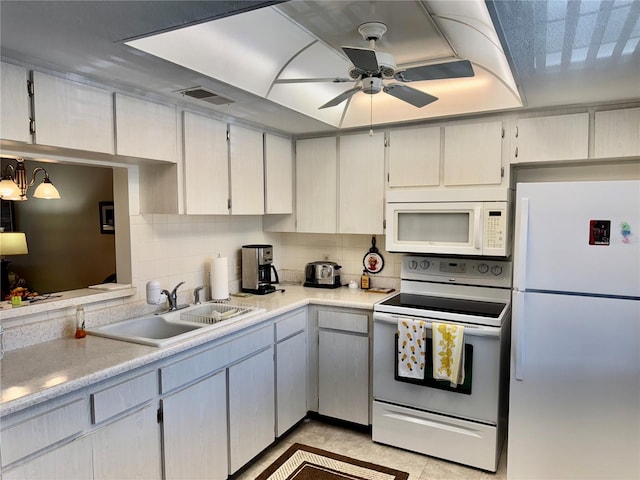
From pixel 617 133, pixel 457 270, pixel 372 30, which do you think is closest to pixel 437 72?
pixel 372 30

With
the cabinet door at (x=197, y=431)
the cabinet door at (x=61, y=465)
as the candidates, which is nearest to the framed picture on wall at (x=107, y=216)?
the cabinet door at (x=197, y=431)

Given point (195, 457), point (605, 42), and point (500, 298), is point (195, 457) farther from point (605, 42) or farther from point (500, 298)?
point (605, 42)

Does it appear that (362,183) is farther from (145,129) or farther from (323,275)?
(145,129)

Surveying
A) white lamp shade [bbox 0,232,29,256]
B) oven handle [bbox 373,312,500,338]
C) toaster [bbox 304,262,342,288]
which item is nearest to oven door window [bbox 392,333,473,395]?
oven handle [bbox 373,312,500,338]

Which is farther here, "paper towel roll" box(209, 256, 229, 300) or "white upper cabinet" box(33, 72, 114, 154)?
"paper towel roll" box(209, 256, 229, 300)

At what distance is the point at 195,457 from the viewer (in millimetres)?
2172

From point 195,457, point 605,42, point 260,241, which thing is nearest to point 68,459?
point 195,457

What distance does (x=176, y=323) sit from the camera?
8.28ft

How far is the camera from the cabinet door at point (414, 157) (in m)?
3.07

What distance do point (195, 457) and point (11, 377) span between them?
0.96 meters

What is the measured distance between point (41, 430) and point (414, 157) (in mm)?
2667

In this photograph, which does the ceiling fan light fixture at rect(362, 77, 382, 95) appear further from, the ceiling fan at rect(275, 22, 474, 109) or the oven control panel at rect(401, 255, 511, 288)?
the oven control panel at rect(401, 255, 511, 288)

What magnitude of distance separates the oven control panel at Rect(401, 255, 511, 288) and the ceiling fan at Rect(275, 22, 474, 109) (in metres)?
1.41

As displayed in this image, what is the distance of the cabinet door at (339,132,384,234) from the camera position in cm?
328
